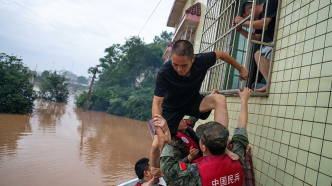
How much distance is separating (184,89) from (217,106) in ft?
1.35

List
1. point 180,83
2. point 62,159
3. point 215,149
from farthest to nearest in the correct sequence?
point 62,159 < point 180,83 < point 215,149

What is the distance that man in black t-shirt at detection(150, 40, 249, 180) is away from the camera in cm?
202

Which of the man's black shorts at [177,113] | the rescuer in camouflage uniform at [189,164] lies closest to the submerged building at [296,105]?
the rescuer in camouflage uniform at [189,164]

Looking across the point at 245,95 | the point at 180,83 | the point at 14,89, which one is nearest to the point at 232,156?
the point at 245,95

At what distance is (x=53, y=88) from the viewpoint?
107ft

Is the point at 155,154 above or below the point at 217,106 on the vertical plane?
below

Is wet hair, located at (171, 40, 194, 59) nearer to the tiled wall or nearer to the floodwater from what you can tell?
the tiled wall

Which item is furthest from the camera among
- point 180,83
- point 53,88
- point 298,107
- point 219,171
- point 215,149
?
point 53,88

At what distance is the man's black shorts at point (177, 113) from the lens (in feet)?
7.81

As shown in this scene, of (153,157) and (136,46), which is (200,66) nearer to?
(153,157)

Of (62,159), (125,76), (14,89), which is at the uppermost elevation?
(125,76)

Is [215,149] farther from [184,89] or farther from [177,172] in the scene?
[184,89]

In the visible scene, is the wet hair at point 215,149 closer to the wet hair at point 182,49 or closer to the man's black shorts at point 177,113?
the man's black shorts at point 177,113

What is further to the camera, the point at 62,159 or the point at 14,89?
the point at 14,89
